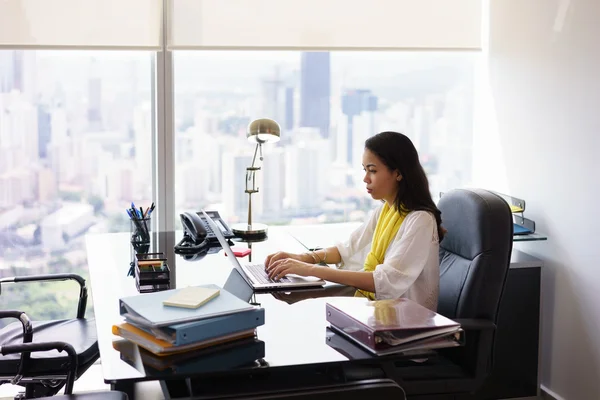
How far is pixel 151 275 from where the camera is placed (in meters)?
2.58

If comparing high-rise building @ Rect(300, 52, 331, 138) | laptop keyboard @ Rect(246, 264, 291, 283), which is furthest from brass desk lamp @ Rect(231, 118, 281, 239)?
laptop keyboard @ Rect(246, 264, 291, 283)

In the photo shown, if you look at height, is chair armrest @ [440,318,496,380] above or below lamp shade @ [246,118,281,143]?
below

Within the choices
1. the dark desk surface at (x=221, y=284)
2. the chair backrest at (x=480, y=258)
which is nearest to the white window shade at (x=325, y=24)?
the dark desk surface at (x=221, y=284)

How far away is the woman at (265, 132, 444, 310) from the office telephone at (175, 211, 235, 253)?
20.0 inches

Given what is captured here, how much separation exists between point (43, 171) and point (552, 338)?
90.5 inches

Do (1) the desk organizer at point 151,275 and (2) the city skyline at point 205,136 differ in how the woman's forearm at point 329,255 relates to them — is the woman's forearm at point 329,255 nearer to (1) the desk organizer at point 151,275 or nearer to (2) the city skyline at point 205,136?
(1) the desk organizer at point 151,275

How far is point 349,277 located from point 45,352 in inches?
40.1

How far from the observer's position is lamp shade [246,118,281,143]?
11.0 ft

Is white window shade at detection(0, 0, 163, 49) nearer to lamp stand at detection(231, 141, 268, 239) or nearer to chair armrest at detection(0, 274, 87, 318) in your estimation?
lamp stand at detection(231, 141, 268, 239)

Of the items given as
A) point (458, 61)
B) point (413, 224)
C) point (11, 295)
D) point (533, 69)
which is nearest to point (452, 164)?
point (458, 61)

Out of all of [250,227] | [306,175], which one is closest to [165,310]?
[250,227]

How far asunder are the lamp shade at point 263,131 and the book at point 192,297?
1.36 m

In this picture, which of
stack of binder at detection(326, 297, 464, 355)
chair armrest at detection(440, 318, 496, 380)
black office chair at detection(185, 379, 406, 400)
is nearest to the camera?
black office chair at detection(185, 379, 406, 400)

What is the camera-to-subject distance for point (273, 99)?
380 cm
